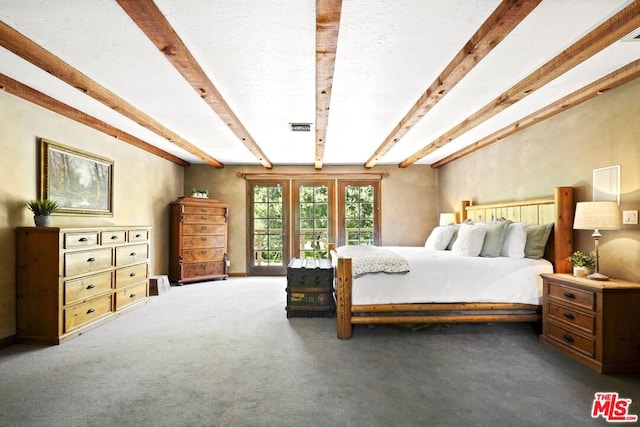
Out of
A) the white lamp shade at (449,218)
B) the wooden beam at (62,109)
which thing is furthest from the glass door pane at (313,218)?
the wooden beam at (62,109)

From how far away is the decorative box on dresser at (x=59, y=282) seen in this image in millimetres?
2889

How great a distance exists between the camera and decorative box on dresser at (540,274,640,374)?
2.28 metres

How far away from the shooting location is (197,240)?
565 cm

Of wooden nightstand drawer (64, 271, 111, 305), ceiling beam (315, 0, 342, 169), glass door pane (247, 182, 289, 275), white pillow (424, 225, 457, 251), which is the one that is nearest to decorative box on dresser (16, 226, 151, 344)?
wooden nightstand drawer (64, 271, 111, 305)

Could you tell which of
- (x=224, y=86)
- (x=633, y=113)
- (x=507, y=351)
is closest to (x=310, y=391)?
(x=507, y=351)

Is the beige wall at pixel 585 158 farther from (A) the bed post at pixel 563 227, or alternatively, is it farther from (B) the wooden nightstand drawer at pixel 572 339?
(B) the wooden nightstand drawer at pixel 572 339

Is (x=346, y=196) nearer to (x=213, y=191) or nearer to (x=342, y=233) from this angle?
(x=342, y=233)

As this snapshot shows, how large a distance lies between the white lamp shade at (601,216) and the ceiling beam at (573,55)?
1.07 meters

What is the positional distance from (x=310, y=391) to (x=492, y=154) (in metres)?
4.06

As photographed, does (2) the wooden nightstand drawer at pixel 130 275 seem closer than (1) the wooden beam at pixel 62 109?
No

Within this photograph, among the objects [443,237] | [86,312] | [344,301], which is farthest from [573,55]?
[86,312]

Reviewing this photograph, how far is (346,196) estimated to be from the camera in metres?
6.44

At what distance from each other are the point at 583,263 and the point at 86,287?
4811 millimetres

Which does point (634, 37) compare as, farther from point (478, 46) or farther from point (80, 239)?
point (80, 239)
